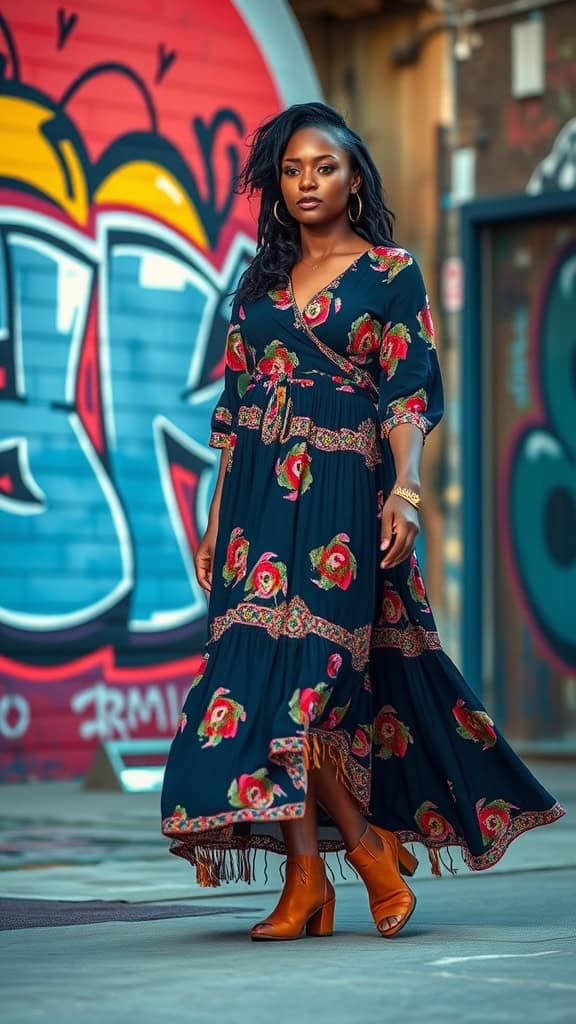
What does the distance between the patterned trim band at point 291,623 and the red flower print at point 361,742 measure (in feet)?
0.58

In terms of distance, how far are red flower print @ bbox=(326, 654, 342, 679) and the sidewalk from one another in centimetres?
135

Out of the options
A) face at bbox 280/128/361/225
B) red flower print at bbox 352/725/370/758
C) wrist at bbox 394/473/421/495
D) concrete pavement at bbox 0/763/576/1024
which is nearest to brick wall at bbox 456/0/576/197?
concrete pavement at bbox 0/763/576/1024

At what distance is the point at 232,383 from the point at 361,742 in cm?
97

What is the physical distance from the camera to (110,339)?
11109 millimetres

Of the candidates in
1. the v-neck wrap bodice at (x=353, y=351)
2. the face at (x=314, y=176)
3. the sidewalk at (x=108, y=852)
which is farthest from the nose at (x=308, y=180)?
the sidewalk at (x=108, y=852)

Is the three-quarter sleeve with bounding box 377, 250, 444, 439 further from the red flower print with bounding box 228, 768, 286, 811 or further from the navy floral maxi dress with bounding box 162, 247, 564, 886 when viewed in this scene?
the red flower print with bounding box 228, 768, 286, 811

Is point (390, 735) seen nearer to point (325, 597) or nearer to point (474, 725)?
point (474, 725)

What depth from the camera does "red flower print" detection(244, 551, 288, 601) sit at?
16.5 ft

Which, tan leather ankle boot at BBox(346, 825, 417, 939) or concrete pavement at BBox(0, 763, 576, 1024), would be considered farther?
tan leather ankle boot at BBox(346, 825, 417, 939)

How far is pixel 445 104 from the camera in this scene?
14070 millimetres

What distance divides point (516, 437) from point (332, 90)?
3.43m

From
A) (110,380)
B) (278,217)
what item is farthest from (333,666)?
(110,380)

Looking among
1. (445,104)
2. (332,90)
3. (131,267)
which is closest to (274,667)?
(131,267)

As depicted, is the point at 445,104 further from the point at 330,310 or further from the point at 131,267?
the point at 330,310
